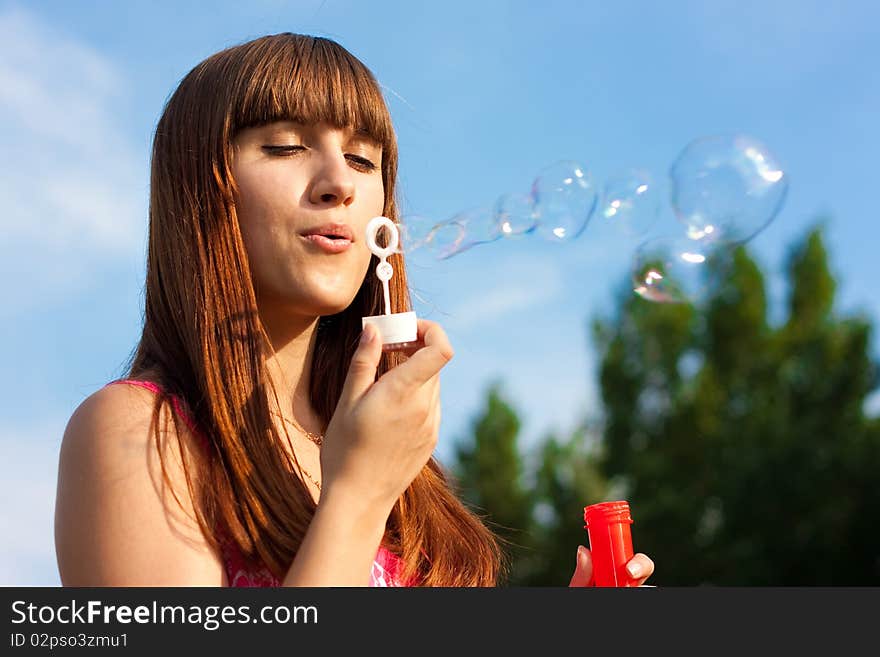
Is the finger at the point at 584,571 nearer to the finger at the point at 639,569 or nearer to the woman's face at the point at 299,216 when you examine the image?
the finger at the point at 639,569

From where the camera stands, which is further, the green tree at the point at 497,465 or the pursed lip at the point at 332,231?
the green tree at the point at 497,465

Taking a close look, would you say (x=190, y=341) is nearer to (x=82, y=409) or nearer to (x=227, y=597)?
(x=82, y=409)

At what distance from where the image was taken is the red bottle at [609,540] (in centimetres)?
252

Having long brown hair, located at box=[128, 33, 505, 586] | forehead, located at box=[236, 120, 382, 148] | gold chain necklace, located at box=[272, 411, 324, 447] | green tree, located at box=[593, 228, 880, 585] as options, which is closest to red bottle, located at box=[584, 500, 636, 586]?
long brown hair, located at box=[128, 33, 505, 586]

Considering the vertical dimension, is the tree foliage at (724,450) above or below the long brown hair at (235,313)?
above

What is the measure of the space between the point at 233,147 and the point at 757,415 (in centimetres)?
2553

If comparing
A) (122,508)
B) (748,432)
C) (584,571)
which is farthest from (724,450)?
(122,508)

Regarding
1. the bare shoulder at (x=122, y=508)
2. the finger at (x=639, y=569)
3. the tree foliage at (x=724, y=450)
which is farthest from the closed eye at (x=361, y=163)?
the tree foliage at (x=724, y=450)

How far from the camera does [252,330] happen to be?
7.62ft

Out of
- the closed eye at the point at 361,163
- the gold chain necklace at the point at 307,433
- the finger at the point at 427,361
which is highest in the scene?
the closed eye at the point at 361,163

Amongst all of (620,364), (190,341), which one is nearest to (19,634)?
(190,341)

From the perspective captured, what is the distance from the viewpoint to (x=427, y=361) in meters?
2.09

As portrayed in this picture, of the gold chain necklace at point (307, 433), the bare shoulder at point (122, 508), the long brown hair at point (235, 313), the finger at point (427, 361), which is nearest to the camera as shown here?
the bare shoulder at point (122, 508)

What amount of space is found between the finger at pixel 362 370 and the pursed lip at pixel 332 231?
341 millimetres
